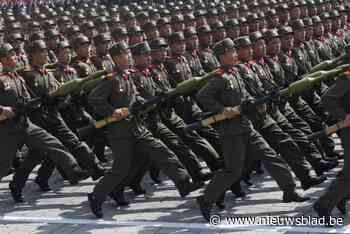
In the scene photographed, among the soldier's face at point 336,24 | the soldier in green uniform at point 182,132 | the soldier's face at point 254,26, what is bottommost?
the soldier in green uniform at point 182,132

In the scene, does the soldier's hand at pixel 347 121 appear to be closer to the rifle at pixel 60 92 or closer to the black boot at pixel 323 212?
the black boot at pixel 323 212

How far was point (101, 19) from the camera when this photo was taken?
1560 centimetres

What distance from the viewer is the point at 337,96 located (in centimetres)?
684

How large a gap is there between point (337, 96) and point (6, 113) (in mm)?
3506

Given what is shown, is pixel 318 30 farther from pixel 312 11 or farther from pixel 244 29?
pixel 312 11

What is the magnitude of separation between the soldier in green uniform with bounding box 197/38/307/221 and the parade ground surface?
259 mm

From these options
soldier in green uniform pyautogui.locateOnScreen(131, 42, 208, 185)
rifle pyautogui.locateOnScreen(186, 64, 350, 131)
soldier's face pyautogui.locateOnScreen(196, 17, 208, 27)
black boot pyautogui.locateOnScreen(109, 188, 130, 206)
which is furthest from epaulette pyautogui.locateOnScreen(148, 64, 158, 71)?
soldier's face pyautogui.locateOnScreen(196, 17, 208, 27)

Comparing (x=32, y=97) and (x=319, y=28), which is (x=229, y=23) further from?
(x=32, y=97)

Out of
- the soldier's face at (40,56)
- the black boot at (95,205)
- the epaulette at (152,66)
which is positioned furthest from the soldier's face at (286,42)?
the black boot at (95,205)

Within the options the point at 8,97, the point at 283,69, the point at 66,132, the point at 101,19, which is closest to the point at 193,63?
the point at 283,69

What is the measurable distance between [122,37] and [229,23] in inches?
72.4

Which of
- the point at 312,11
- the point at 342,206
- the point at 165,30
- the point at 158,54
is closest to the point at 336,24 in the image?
the point at 165,30

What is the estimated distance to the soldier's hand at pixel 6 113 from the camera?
8.12 metres

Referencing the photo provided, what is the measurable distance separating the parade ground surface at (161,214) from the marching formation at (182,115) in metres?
0.16
